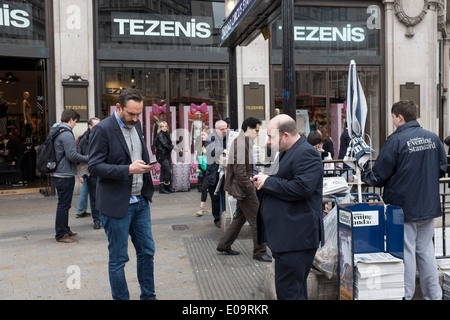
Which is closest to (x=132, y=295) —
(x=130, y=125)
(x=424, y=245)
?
(x=130, y=125)

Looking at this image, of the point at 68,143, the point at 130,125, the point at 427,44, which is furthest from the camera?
the point at 427,44

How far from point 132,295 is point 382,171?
9.04 ft

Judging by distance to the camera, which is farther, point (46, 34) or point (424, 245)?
point (46, 34)

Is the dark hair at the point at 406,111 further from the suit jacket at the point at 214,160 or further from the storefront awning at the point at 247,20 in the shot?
the suit jacket at the point at 214,160

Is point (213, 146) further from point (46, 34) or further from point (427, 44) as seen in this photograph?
point (427, 44)

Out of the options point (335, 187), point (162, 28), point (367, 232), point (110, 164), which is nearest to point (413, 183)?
point (367, 232)

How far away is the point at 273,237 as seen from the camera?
338 cm

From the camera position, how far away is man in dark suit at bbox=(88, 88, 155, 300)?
374cm

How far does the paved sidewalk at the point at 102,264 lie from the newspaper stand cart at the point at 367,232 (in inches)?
38.8

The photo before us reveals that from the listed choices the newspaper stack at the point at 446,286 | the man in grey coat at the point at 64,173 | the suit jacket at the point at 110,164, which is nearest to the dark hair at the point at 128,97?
the suit jacket at the point at 110,164

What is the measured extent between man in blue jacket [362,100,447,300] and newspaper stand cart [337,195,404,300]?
168mm

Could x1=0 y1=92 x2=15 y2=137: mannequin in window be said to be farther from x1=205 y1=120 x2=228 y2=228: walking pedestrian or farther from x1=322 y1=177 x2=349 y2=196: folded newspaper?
x1=322 y1=177 x2=349 y2=196: folded newspaper

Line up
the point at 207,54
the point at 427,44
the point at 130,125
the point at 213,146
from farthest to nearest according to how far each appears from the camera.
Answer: the point at 427,44, the point at 207,54, the point at 213,146, the point at 130,125

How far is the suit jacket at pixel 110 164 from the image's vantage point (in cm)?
376
